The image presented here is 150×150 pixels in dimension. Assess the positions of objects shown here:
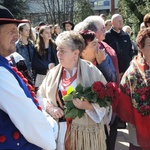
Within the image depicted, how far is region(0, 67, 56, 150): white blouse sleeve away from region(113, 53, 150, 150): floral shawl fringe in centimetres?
142

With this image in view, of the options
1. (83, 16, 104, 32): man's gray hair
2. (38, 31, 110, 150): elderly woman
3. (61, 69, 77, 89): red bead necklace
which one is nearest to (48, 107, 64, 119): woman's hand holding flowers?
(38, 31, 110, 150): elderly woman

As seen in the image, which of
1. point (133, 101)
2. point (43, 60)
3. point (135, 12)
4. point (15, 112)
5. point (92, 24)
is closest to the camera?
point (15, 112)

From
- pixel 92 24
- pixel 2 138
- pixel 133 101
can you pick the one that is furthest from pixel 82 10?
pixel 2 138

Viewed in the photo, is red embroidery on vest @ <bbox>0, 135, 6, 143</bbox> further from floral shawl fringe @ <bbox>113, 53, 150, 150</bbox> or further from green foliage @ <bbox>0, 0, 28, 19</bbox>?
green foliage @ <bbox>0, 0, 28, 19</bbox>

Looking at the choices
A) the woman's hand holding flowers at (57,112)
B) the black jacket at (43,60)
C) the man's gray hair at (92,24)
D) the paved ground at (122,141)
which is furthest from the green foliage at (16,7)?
the woman's hand holding flowers at (57,112)

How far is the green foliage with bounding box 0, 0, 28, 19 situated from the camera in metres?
26.5

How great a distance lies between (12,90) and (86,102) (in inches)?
46.9

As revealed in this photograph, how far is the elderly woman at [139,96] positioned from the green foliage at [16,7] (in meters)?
24.6

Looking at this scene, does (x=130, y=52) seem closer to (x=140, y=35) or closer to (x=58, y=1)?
(x=140, y=35)

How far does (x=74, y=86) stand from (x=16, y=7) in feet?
84.0

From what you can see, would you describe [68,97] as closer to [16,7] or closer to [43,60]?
[43,60]

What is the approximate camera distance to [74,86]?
278 cm

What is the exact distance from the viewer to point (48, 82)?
292 cm

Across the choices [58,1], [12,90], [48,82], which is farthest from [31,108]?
[58,1]
